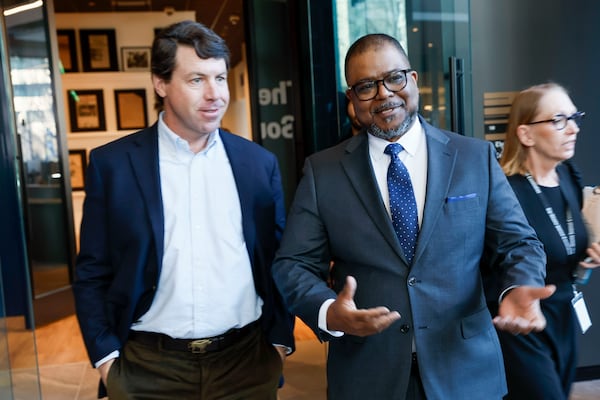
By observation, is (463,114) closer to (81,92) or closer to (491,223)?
(491,223)

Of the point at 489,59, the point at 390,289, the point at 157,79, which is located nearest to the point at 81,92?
the point at 489,59

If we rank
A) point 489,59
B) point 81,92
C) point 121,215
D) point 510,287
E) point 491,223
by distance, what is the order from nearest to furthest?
point 510,287 → point 491,223 → point 121,215 → point 489,59 → point 81,92

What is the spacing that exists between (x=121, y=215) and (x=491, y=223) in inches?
42.8

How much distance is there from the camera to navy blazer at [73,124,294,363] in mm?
1872

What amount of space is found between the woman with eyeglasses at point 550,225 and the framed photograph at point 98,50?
8.14 meters

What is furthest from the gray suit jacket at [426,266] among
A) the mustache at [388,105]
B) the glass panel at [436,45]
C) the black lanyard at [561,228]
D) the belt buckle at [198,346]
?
the glass panel at [436,45]

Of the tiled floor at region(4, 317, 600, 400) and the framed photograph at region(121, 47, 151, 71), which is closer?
the tiled floor at region(4, 317, 600, 400)

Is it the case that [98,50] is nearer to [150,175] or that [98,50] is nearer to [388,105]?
[150,175]

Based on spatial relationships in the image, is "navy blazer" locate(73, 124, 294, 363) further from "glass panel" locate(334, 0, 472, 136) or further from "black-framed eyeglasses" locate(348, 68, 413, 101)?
"glass panel" locate(334, 0, 472, 136)

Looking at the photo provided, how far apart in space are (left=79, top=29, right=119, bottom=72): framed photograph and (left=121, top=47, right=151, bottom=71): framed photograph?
0.14m

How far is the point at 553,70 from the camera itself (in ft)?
12.6

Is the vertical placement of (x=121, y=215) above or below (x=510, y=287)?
above

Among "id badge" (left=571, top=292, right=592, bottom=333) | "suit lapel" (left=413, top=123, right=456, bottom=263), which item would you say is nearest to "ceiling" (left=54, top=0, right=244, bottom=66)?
"id badge" (left=571, top=292, right=592, bottom=333)

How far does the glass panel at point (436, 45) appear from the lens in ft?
10.4
